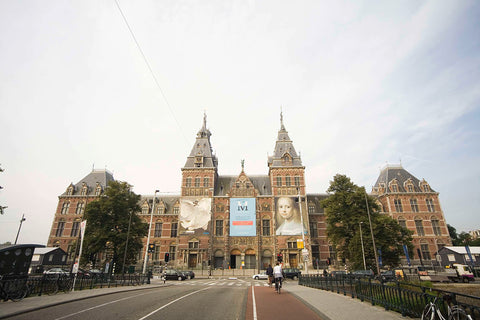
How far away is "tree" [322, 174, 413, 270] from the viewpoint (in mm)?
32125

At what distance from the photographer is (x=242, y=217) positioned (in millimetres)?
45469

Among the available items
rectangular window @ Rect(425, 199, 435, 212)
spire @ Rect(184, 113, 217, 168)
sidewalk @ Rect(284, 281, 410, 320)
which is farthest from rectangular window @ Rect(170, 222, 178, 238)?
rectangular window @ Rect(425, 199, 435, 212)

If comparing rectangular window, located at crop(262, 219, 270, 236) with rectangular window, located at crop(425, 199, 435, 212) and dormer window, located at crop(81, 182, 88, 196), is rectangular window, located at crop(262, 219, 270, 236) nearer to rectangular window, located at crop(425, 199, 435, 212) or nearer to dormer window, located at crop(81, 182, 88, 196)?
rectangular window, located at crop(425, 199, 435, 212)

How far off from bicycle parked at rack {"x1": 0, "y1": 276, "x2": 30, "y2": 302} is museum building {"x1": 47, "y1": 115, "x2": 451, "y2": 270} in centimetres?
3251

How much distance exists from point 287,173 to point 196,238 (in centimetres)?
2149

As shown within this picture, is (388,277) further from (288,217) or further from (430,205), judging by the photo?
(430,205)

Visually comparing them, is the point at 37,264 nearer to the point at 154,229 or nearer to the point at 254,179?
the point at 154,229

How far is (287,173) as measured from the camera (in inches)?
1939

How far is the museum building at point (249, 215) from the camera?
4388 centimetres

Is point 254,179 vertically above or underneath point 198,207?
above

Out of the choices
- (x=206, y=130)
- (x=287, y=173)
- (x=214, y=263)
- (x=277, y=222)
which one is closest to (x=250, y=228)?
(x=277, y=222)

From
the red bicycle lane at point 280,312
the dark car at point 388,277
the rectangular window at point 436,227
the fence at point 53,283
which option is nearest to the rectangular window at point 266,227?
the dark car at point 388,277

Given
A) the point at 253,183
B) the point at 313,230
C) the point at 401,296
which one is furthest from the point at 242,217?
the point at 401,296

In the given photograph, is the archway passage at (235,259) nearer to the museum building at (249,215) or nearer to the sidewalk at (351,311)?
the museum building at (249,215)
